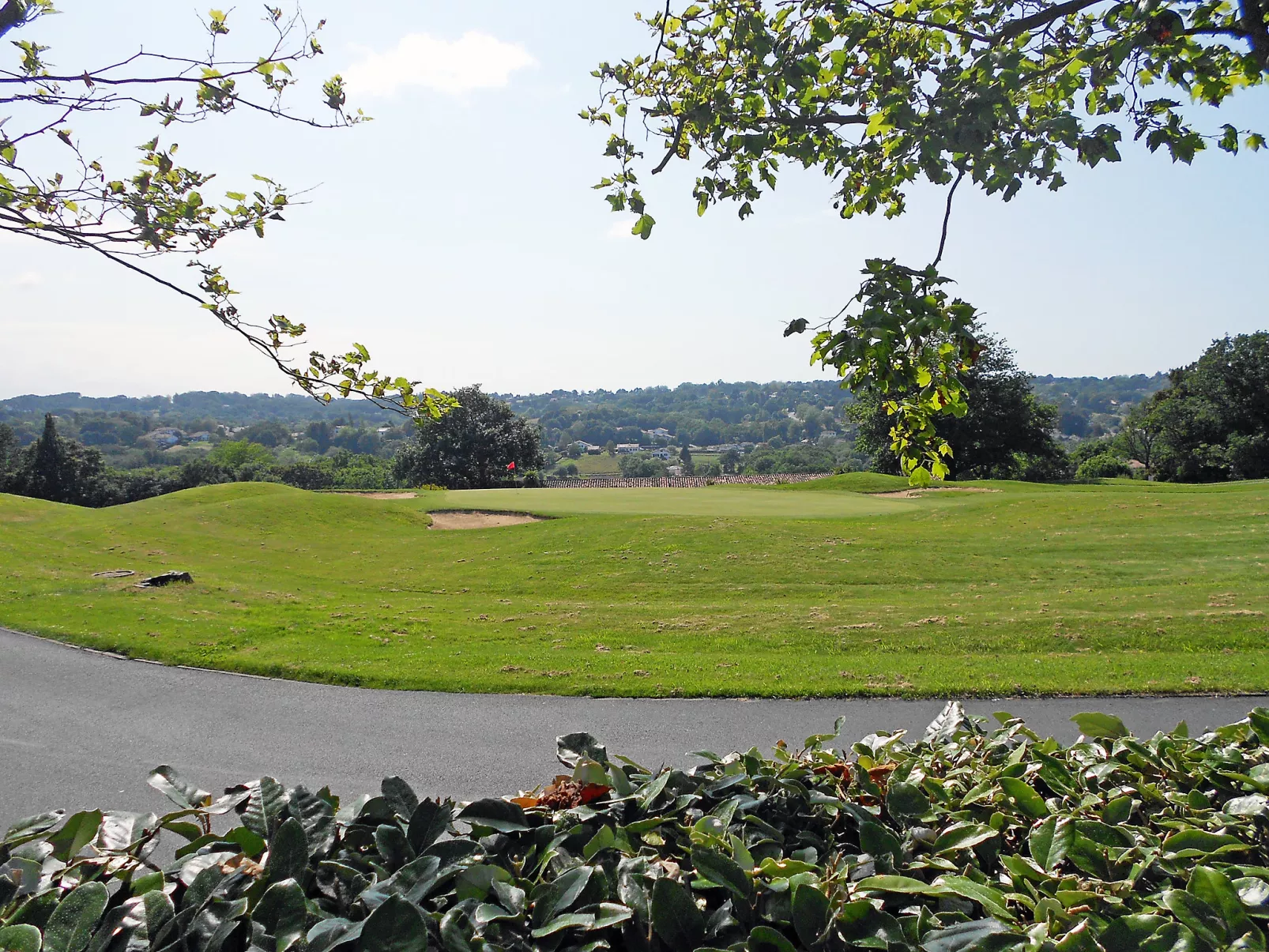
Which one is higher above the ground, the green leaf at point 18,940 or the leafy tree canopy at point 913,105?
the leafy tree canopy at point 913,105

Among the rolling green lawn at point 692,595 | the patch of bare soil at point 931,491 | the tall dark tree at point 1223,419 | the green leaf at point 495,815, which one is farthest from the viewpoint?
the tall dark tree at point 1223,419

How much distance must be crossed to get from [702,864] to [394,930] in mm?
618

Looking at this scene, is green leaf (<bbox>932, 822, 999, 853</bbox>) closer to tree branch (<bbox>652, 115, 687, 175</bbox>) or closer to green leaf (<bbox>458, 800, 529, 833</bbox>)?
green leaf (<bbox>458, 800, 529, 833</bbox>)

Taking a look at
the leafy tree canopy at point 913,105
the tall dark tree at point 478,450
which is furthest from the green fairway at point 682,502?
the tall dark tree at point 478,450

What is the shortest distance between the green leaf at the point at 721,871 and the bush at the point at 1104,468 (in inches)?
2637

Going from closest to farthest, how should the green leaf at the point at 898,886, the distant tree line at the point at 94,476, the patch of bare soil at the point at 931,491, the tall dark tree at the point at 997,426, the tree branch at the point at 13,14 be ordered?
the green leaf at the point at 898,886, the tree branch at the point at 13,14, the patch of bare soil at the point at 931,491, the tall dark tree at the point at 997,426, the distant tree line at the point at 94,476

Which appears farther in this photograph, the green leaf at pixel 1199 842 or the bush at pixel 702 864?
the green leaf at pixel 1199 842

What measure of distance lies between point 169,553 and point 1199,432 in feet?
188

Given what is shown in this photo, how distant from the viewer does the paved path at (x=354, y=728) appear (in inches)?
258

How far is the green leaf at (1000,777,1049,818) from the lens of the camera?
1967 mm

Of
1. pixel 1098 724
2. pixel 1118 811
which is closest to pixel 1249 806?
pixel 1118 811

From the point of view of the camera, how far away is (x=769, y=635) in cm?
1124

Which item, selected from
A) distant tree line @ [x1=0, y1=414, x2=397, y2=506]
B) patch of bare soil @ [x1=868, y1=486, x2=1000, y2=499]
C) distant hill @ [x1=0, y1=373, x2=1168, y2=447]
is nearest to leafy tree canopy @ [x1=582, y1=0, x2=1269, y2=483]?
patch of bare soil @ [x1=868, y1=486, x2=1000, y2=499]

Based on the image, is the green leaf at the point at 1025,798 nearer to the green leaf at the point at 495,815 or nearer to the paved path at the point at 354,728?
the green leaf at the point at 495,815
